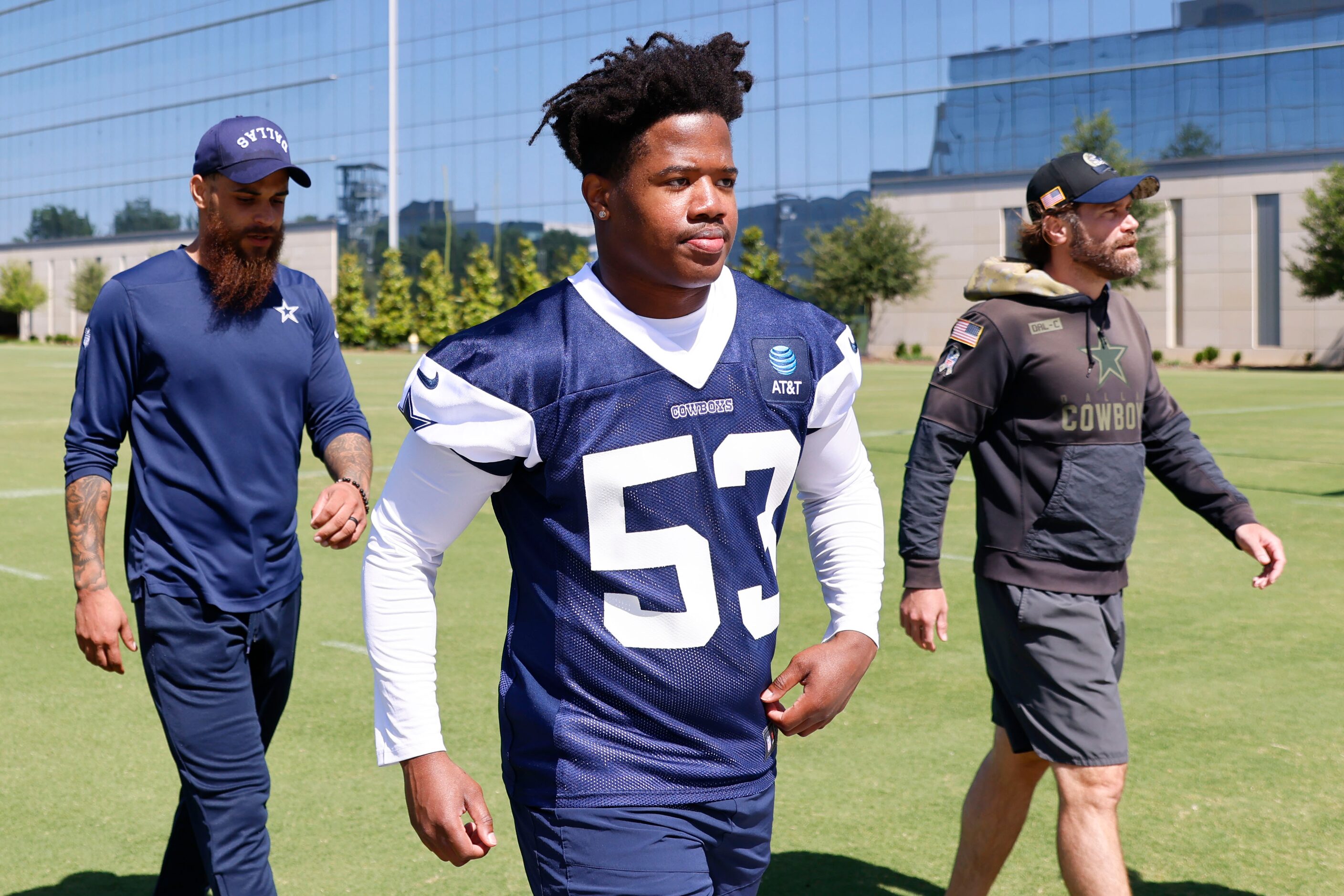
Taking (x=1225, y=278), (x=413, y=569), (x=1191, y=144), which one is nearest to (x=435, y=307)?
(x=1191, y=144)

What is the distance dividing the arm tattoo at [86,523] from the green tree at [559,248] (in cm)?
6179

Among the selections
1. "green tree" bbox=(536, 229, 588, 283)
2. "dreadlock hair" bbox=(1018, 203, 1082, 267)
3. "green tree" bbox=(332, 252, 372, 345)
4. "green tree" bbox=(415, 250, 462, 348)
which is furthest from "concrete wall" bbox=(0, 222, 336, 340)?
"dreadlock hair" bbox=(1018, 203, 1082, 267)

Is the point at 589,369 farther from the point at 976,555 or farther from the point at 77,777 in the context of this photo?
the point at 77,777

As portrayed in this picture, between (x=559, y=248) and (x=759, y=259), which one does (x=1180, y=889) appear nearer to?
(x=759, y=259)

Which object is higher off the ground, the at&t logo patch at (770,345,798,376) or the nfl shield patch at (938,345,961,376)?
the nfl shield patch at (938,345,961,376)

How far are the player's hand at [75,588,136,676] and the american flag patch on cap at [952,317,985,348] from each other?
2.37 m

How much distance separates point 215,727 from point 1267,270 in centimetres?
5021

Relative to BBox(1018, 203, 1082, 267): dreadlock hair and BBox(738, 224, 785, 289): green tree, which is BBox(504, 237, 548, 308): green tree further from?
BBox(1018, 203, 1082, 267): dreadlock hair

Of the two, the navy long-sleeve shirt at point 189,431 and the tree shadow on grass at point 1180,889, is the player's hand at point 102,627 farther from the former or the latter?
the tree shadow on grass at point 1180,889

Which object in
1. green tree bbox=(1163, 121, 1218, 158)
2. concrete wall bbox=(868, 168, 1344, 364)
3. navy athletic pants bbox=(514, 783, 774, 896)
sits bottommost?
navy athletic pants bbox=(514, 783, 774, 896)

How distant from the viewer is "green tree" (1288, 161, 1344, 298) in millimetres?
43125

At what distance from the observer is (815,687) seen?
7.93ft

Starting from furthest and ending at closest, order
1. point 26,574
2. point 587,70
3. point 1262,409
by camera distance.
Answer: point 587,70, point 1262,409, point 26,574

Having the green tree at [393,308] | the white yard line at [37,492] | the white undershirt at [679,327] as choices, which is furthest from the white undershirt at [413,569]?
the green tree at [393,308]
